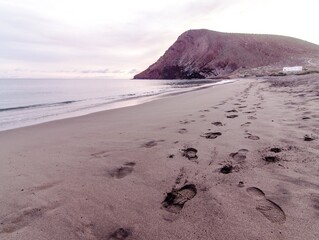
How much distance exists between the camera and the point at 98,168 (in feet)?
10.3

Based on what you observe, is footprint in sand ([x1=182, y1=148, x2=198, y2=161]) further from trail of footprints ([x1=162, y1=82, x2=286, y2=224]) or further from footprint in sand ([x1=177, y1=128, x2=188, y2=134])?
footprint in sand ([x1=177, y1=128, x2=188, y2=134])

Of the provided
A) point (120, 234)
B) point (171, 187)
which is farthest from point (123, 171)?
point (120, 234)

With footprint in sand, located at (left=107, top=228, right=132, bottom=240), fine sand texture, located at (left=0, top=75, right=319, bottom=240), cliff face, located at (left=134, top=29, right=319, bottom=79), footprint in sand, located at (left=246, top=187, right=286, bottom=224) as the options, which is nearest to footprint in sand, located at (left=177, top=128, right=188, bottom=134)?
fine sand texture, located at (left=0, top=75, right=319, bottom=240)

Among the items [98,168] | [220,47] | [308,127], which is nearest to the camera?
[98,168]

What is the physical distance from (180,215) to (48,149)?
3213mm

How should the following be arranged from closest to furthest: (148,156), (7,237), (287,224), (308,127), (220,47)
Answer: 1. (287,224)
2. (7,237)
3. (148,156)
4. (308,127)
5. (220,47)

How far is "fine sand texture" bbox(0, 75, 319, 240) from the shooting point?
187 cm

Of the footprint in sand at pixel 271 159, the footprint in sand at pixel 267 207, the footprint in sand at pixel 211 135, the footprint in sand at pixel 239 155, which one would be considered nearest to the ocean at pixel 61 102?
the footprint in sand at pixel 211 135

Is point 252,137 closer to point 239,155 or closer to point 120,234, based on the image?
point 239,155

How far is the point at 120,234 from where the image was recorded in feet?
6.08

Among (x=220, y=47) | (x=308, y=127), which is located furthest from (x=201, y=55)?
(x=308, y=127)

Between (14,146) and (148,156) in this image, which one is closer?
(148,156)

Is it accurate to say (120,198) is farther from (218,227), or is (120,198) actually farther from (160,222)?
(218,227)

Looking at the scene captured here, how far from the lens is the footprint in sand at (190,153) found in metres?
3.24
